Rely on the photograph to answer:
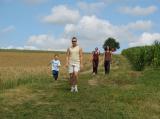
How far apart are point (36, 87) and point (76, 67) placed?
262 centimetres

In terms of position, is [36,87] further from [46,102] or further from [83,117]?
[83,117]

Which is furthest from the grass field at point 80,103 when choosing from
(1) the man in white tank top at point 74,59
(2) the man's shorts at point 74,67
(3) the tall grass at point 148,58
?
(3) the tall grass at point 148,58

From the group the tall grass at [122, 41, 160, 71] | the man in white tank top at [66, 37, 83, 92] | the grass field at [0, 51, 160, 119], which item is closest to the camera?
the grass field at [0, 51, 160, 119]

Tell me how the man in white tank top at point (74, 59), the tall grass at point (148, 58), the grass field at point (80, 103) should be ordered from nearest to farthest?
1. the grass field at point (80, 103)
2. the man in white tank top at point (74, 59)
3. the tall grass at point (148, 58)

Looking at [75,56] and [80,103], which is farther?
[75,56]

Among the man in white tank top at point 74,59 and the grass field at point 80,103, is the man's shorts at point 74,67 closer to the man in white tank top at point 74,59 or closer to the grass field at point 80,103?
the man in white tank top at point 74,59

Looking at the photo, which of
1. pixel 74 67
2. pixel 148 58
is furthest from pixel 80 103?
pixel 148 58

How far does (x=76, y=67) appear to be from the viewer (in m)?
16.5

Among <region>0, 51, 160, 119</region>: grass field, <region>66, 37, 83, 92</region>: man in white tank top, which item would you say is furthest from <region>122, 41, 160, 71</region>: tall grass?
<region>66, 37, 83, 92</region>: man in white tank top

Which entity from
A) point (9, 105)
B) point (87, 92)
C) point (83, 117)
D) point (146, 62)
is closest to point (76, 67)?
point (87, 92)

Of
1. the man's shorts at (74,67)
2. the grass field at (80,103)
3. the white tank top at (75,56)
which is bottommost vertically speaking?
the grass field at (80,103)

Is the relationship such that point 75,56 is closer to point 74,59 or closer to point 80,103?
point 74,59

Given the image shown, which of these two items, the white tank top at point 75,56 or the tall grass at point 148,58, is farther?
the tall grass at point 148,58

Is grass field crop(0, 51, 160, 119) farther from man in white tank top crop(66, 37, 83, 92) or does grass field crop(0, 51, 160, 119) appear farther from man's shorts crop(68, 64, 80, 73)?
man's shorts crop(68, 64, 80, 73)
